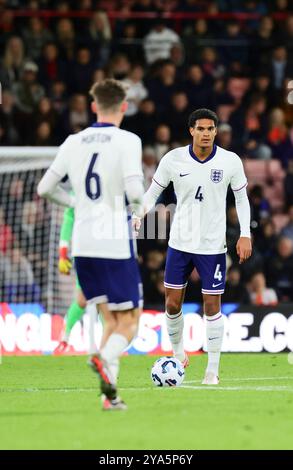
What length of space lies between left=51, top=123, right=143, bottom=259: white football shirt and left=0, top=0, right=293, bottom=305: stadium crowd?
8141mm

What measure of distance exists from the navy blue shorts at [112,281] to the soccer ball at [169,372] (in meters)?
2.03

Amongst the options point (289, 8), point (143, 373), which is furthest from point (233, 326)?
point (289, 8)

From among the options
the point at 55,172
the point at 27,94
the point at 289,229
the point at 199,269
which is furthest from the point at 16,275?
the point at 55,172

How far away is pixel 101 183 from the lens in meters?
7.57

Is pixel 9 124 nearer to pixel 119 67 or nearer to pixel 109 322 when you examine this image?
pixel 119 67

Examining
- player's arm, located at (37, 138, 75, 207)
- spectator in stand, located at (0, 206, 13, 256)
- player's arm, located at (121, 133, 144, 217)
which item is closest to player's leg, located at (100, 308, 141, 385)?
player's arm, located at (121, 133, 144, 217)

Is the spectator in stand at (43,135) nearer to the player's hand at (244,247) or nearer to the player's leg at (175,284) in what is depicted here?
the player's leg at (175,284)

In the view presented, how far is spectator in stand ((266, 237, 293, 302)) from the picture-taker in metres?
16.4

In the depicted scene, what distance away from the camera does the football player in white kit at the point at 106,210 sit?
756 cm

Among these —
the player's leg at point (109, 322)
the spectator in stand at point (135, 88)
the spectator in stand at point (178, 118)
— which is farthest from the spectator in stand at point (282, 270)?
the player's leg at point (109, 322)

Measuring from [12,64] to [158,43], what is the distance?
265 centimetres
